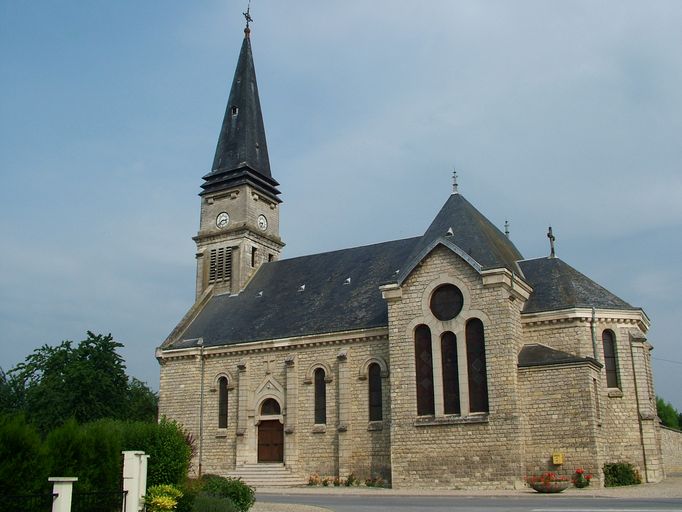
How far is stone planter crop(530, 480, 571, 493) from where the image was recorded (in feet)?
77.9

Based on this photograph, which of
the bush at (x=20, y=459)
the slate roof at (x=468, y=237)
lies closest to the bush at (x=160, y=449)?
the bush at (x=20, y=459)

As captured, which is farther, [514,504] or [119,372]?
[119,372]

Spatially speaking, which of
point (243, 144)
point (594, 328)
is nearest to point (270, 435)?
point (594, 328)

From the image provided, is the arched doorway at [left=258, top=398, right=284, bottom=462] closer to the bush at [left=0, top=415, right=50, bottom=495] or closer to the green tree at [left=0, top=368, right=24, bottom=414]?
the green tree at [left=0, top=368, right=24, bottom=414]

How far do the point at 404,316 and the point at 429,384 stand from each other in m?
2.89

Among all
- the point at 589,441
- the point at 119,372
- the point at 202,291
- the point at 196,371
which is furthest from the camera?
the point at 202,291

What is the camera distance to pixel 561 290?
1188 inches

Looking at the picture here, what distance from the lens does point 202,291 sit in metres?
42.0

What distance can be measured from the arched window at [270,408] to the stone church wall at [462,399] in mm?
7249

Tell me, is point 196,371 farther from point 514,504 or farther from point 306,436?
point 514,504

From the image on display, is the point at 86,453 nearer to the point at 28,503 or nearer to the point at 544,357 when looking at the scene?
the point at 28,503

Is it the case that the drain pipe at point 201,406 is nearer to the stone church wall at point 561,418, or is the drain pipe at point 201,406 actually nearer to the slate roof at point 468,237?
the slate roof at point 468,237

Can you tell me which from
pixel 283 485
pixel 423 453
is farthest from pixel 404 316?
pixel 283 485

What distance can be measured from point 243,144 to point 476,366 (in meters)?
22.4
